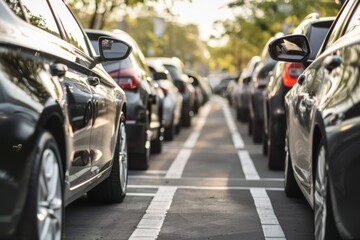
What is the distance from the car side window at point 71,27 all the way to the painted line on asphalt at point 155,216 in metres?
1.35

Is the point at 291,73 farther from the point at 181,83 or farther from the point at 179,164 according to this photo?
the point at 181,83

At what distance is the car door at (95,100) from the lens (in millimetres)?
7030

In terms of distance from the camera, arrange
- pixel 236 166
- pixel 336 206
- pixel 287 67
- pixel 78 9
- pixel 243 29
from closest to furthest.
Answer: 1. pixel 336 206
2. pixel 287 67
3. pixel 236 166
4. pixel 78 9
5. pixel 243 29

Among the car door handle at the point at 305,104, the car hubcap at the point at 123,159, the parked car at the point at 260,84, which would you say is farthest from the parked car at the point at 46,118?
the parked car at the point at 260,84

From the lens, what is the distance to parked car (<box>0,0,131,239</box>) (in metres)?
4.80

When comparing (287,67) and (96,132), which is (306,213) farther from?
(287,67)

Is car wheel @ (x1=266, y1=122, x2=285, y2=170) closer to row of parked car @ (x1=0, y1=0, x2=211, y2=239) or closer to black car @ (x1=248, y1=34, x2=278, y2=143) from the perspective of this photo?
black car @ (x1=248, y1=34, x2=278, y2=143)

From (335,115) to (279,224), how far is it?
8.25 ft

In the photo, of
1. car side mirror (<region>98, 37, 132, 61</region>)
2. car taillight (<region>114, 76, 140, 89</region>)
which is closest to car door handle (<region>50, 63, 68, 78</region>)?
car side mirror (<region>98, 37, 132, 61</region>)

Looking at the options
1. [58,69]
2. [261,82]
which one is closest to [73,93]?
[58,69]

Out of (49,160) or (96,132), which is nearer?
(49,160)

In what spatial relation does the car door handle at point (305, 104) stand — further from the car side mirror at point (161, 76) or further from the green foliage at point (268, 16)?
the green foliage at point (268, 16)

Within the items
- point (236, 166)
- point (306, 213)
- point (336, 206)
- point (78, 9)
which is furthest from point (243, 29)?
point (336, 206)

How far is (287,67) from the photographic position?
11578 millimetres
